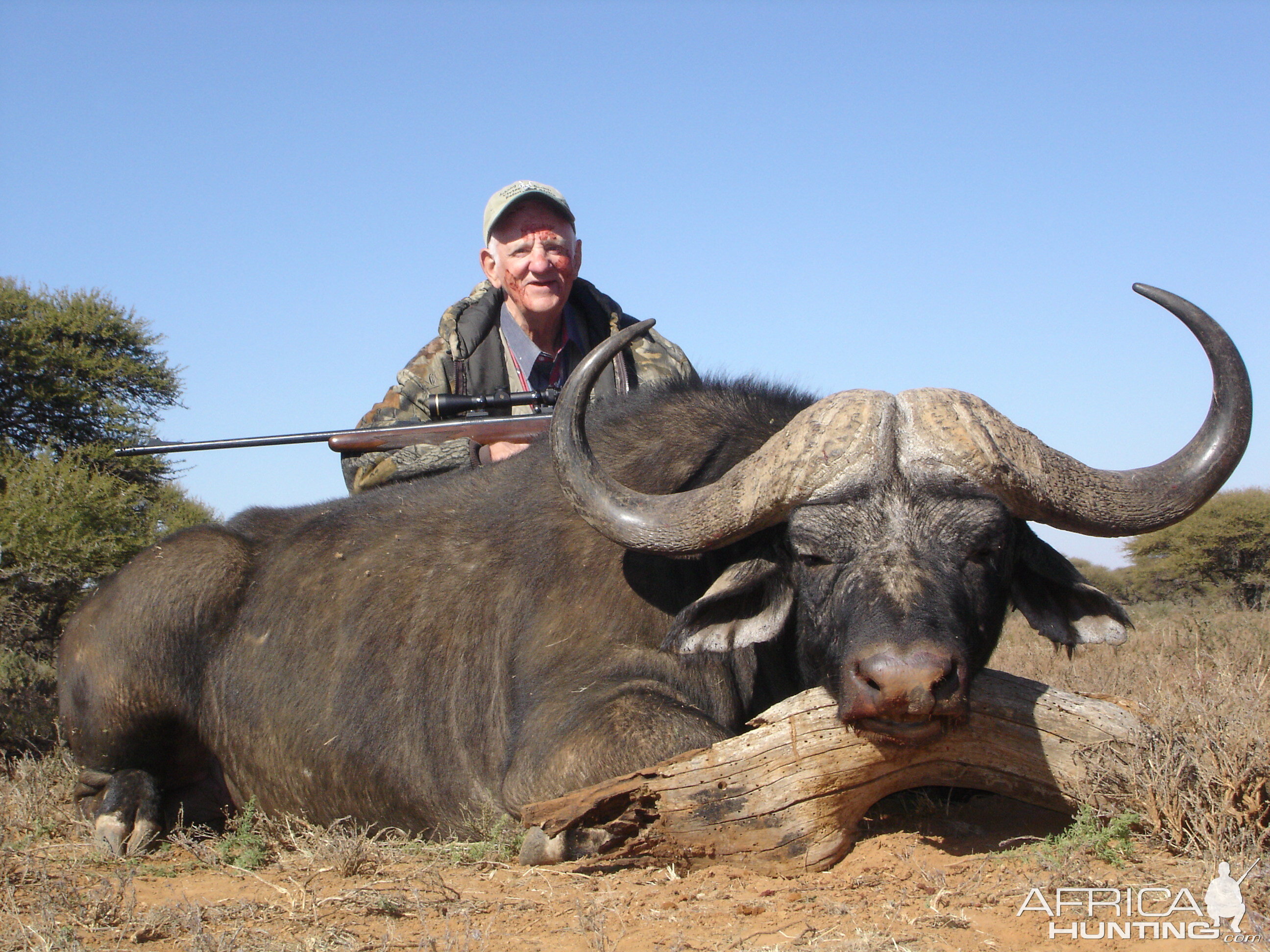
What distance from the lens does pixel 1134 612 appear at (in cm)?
1209

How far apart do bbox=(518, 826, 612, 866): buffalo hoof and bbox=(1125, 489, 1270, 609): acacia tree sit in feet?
42.9

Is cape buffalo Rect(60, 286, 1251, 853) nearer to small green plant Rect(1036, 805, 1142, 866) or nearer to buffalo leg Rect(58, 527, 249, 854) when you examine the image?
buffalo leg Rect(58, 527, 249, 854)

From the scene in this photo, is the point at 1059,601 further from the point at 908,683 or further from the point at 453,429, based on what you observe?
the point at 453,429

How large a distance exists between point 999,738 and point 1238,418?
4.76 ft

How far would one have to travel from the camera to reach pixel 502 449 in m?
6.51

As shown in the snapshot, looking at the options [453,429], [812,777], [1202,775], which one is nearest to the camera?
[1202,775]

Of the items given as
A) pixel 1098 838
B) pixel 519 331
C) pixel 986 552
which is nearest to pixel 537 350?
pixel 519 331

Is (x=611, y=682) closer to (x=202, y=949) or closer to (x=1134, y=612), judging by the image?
(x=202, y=949)

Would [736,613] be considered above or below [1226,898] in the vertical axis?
above

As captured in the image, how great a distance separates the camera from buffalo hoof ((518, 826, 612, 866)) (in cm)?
385

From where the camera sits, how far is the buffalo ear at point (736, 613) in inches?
160

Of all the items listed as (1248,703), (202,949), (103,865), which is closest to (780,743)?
(202,949)

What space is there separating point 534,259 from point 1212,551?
12703mm

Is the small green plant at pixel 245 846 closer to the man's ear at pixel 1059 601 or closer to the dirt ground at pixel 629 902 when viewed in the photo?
the dirt ground at pixel 629 902
